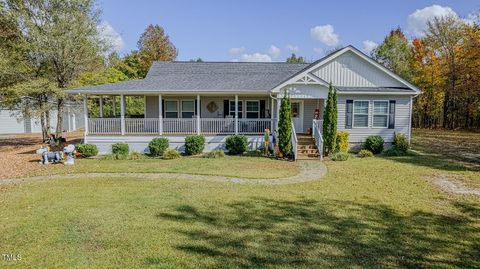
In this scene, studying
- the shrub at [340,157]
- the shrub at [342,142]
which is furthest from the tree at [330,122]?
the shrub at [342,142]

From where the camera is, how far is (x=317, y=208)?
7.52 meters

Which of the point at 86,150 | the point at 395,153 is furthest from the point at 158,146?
the point at 395,153

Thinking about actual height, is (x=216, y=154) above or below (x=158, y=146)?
below

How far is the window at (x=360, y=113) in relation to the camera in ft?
54.8

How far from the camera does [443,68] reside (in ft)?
105

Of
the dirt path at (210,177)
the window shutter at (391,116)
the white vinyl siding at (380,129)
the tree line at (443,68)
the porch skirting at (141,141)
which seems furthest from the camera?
the tree line at (443,68)

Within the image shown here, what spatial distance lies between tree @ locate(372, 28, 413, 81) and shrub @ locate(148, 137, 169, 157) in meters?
31.6

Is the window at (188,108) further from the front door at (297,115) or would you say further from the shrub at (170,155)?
the front door at (297,115)

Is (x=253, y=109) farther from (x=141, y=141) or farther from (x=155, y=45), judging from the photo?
(x=155, y=45)

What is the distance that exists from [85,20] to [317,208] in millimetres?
17958

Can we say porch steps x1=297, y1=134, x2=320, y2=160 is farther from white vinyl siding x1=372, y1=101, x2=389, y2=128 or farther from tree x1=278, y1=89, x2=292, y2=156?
white vinyl siding x1=372, y1=101, x2=389, y2=128

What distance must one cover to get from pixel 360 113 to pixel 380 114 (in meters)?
1.09

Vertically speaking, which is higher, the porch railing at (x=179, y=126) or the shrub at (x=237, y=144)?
the porch railing at (x=179, y=126)

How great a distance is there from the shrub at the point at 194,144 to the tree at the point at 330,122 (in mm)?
6094
